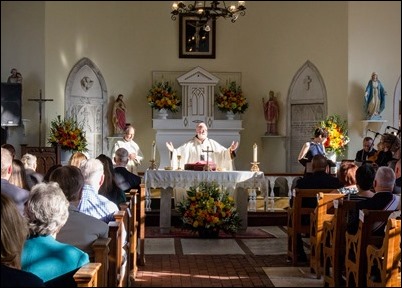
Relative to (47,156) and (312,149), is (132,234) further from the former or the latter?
(312,149)

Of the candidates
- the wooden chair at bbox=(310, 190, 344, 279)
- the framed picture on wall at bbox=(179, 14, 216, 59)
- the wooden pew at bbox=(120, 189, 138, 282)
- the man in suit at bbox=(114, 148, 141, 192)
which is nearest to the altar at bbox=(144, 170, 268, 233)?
the man in suit at bbox=(114, 148, 141, 192)

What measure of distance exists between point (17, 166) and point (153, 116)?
926 cm

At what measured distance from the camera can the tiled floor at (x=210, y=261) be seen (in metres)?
6.65

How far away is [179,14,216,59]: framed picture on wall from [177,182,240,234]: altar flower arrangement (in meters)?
6.35

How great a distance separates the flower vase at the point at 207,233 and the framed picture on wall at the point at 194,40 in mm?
6615

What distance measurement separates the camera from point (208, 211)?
9.20m

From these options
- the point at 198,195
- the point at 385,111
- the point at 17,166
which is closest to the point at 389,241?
the point at 17,166

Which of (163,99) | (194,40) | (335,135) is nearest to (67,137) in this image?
(163,99)

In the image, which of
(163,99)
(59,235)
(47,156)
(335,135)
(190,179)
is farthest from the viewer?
(163,99)

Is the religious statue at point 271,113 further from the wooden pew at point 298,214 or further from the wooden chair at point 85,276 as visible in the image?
the wooden chair at point 85,276

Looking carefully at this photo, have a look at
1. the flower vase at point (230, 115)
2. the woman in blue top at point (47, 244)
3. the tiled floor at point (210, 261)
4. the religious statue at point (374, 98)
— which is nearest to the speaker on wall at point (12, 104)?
the flower vase at point (230, 115)

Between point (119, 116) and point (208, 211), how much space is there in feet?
19.6

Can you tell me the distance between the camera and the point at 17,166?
5.66 m

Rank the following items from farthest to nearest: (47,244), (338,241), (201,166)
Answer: (201,166) → (338,241) → (47,244)
